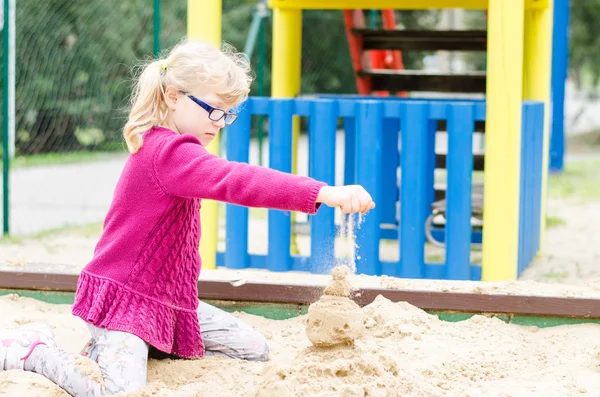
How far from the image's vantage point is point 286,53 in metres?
5.79

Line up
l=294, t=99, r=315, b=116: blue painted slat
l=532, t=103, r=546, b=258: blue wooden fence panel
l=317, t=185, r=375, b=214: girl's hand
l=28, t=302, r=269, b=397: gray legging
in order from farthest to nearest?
l=532, t=103, r=546, b=258: blue wooden fence panel < l=294, t=99, r=315, b=116: blue painted slat < l=28, t=302, r=269, b=397: gray legging < l=317, t=185, r=375, b=214: girl's hand

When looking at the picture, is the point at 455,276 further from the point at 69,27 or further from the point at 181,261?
the point at 69,27

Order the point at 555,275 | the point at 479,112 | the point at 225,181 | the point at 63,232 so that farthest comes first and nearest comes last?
the point at 63,232
the point at 555,275
the point at 479,112
the point at 225,181

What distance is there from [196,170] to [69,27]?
10.9m

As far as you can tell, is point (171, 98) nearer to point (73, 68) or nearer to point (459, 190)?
point (459, 190)

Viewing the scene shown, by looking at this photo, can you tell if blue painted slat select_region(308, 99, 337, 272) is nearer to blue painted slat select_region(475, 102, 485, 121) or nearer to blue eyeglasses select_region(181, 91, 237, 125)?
blue painted slat select_region(475, 102, 485, 121)

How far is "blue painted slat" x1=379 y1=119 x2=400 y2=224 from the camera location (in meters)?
5.41

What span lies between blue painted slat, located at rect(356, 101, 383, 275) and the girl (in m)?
1.50

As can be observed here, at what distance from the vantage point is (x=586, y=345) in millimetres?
3004

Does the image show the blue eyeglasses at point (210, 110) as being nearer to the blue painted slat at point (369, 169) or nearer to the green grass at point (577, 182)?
the blue painted slat at point (369, 169)

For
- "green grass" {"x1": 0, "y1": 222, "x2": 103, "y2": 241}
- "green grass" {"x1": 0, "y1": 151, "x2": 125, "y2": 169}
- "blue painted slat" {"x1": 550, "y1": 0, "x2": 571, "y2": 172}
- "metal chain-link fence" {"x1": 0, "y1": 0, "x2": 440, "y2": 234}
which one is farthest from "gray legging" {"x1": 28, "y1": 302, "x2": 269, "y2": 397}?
"blue painted slat" {"x1": 550, "y1": 0, "x2": 571, "y2": 172}

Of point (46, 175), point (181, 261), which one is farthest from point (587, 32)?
point (181, 261)

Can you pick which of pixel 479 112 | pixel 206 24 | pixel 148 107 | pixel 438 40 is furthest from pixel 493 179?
pixel 438 40

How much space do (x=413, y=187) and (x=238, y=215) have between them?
2.94 feet
